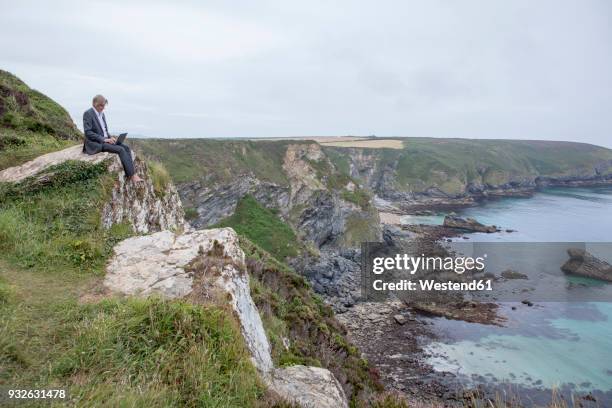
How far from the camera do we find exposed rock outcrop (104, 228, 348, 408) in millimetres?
5922

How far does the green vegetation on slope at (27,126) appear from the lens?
11211 mm

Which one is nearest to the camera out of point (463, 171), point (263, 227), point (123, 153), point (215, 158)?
point (123, 153)

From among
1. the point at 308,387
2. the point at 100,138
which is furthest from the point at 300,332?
the point at 100,138

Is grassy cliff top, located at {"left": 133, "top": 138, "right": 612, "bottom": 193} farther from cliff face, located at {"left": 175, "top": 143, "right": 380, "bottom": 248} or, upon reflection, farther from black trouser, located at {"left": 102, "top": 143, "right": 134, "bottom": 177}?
black trouser, located at {"left": 102, "top": 143, "right": 134, "bottom": 177}

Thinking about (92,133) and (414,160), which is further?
(414,160)

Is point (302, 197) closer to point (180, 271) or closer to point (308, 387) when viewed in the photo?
point (180, 271)

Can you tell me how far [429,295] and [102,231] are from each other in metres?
42.9

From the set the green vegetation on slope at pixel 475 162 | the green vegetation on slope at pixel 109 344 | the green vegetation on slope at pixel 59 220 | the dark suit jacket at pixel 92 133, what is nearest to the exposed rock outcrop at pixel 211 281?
the green vegetation on slope at pixel 109 344

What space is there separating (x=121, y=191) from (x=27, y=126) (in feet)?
23.7

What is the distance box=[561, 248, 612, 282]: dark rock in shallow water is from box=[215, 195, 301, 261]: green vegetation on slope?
40502mm

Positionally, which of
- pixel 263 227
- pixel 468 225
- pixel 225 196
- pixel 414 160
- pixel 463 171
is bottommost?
pixel 468 225

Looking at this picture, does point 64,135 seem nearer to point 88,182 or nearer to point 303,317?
point 88,182

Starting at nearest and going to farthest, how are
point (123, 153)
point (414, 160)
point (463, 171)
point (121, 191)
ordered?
point (121, 191), point (123, 153), point (463, 171), point (414, 160)

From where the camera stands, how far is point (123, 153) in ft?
34.6
